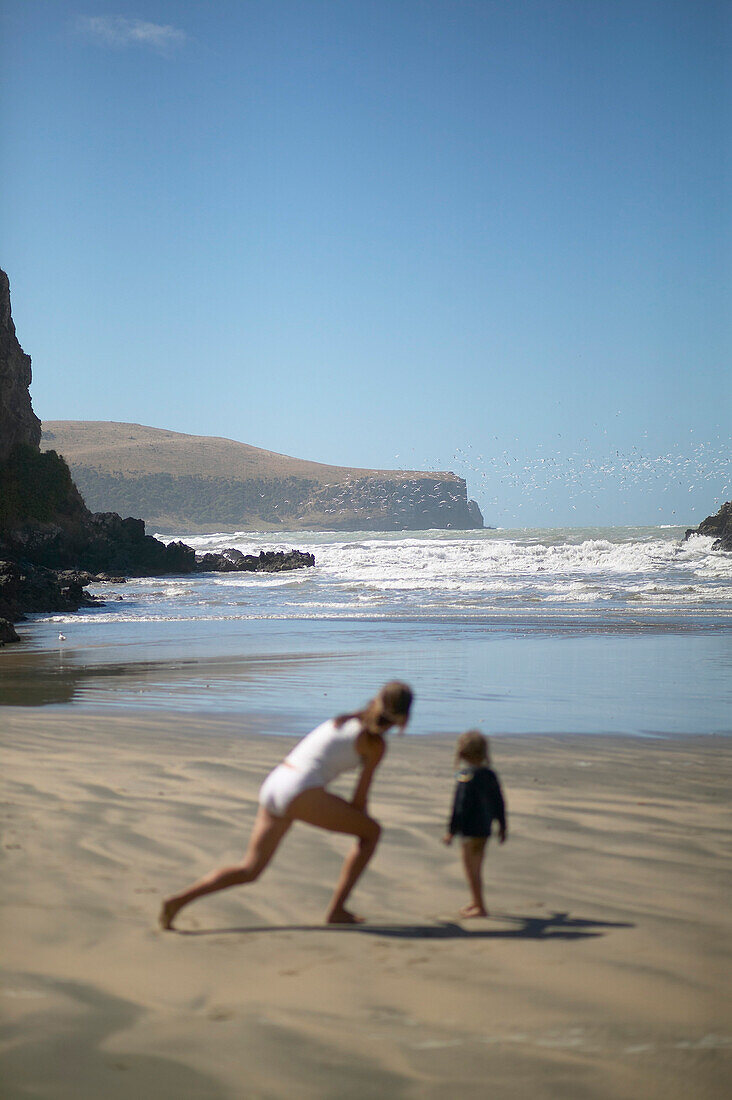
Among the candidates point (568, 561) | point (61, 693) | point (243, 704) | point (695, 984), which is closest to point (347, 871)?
point (695, 984)

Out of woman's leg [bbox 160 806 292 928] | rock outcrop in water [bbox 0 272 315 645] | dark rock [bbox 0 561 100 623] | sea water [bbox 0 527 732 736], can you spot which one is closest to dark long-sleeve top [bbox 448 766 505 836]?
woman's leg [bbox 160 806 292 928]

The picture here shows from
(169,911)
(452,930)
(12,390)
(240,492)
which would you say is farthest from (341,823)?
(240,492)

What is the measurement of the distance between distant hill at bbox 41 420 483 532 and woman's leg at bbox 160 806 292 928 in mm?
160229

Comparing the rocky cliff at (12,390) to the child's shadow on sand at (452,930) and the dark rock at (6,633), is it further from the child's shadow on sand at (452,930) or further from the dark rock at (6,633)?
the child's shadow on sand at (452,930)

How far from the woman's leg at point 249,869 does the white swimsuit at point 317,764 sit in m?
0.06

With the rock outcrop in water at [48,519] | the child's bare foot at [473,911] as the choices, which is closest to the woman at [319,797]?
the child's bare foot at [473,911]

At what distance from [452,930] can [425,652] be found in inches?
430

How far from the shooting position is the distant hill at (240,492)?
173000 millimetres

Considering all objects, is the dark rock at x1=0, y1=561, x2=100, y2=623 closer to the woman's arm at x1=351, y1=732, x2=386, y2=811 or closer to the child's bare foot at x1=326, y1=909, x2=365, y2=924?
the child's bare foot at x1=326, y1=909, x2=365, y2=924

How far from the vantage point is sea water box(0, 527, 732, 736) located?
9.73 metres

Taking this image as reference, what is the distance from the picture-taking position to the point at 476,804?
398cm

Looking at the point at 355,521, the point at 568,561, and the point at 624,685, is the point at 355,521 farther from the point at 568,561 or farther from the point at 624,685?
the point at 624,685

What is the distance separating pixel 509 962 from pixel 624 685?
790 centimetres

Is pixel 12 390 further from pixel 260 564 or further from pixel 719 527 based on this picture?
pixel 719 527
